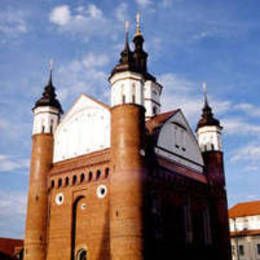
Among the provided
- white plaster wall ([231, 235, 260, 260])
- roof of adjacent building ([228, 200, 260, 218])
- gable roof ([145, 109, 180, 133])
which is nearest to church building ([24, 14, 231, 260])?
gable roof ([145, 109, 180, 133])

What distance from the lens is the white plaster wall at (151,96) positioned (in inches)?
1733

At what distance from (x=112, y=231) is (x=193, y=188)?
10182mm

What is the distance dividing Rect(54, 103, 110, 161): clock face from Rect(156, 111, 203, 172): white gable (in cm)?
438

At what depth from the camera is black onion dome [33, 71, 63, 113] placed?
1489 inches

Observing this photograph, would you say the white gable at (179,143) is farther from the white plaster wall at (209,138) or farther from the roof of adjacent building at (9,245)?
the roof of adjacent building at (9,245)

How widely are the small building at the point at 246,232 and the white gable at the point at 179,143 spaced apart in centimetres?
1910

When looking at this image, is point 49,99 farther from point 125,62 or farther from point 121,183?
point 121,183

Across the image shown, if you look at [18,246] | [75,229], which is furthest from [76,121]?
[18,246]

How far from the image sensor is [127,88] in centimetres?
3203

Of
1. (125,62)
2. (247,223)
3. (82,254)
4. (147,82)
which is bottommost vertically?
(82,254)

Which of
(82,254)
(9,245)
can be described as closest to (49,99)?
(82,254)

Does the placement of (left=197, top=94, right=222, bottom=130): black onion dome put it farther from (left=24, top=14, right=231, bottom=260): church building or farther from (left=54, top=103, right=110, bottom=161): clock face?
(left=54, top=103, right=110, bottom=161): clock face

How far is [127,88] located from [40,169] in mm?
9991

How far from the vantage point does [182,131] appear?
37250mm
